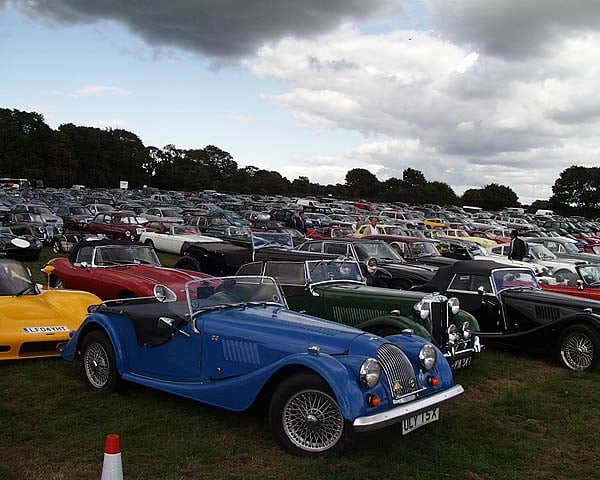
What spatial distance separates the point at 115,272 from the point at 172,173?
401 ft

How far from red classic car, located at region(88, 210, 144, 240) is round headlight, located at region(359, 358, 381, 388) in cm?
2177

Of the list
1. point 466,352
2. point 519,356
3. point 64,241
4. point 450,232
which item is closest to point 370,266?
point 519,356

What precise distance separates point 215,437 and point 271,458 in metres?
0.76

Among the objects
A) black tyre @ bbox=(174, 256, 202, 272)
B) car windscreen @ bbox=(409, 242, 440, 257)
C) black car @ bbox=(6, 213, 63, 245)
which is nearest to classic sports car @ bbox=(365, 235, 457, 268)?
car windscreen @ bbox=(409, 242, 440, 257)

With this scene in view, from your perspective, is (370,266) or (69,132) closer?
(370,266)

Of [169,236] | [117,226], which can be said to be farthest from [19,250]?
[117,226]

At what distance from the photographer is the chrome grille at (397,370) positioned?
213 inches

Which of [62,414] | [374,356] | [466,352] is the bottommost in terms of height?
[62,414]

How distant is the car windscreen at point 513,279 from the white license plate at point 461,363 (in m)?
2.44

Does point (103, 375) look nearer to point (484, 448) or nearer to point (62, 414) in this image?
point (62, 414)

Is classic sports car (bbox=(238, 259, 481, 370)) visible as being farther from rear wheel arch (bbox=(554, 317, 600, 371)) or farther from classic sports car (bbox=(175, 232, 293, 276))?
classic sports car (bbox=(175, 232, 293, 276))

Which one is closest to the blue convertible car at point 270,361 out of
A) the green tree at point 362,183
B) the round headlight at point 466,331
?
the round headlight at point 466,331

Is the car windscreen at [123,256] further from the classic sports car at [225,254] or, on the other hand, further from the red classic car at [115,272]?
the classic sports car at [225,254]

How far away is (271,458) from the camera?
5.32 meters
